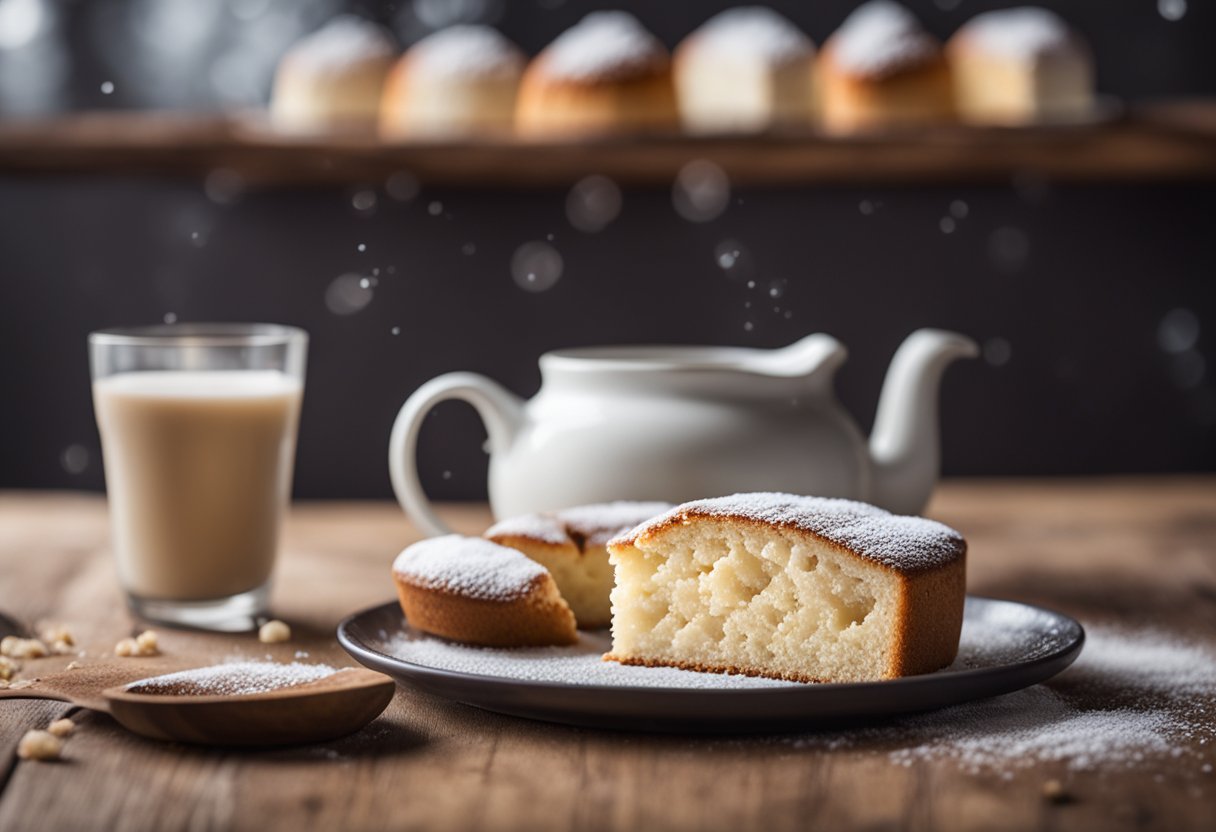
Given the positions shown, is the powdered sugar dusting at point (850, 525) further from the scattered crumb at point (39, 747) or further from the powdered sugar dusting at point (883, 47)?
the powdered sugar dusting at point (883, 47)

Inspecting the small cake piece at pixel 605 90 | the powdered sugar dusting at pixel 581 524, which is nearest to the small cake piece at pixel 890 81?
the small cake piece at pixel 605 90

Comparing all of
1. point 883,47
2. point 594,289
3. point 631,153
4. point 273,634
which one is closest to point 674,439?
point 273,634

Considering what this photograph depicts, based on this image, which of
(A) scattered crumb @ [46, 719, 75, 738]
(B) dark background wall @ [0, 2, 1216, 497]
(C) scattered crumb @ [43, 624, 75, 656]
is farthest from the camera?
(B) dark background wall @ [0, 2, 1216, 497]

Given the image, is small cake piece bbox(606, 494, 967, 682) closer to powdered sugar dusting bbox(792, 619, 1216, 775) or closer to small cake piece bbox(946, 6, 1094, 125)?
powdered sugar dusting bbox(792, 619, 1216, 775)

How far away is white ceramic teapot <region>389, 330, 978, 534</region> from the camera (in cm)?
119

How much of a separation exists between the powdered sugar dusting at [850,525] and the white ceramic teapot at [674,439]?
21 centimetres

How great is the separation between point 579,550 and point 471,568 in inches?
3.9

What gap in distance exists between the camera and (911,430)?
1300mm

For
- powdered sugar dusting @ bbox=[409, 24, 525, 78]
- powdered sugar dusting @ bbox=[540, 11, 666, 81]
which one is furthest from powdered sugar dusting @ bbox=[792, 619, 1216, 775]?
powdered sugar dusting @ bbox=[409, 24, 525, 78]

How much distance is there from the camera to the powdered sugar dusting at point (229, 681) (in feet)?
2.82

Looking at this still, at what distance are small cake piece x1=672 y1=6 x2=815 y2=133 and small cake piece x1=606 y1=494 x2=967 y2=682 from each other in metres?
1.10

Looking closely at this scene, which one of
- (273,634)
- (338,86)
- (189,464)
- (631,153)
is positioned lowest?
(273,634)

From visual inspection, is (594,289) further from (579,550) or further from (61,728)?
(61,728)

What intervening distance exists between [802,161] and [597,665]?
1.26 meters
